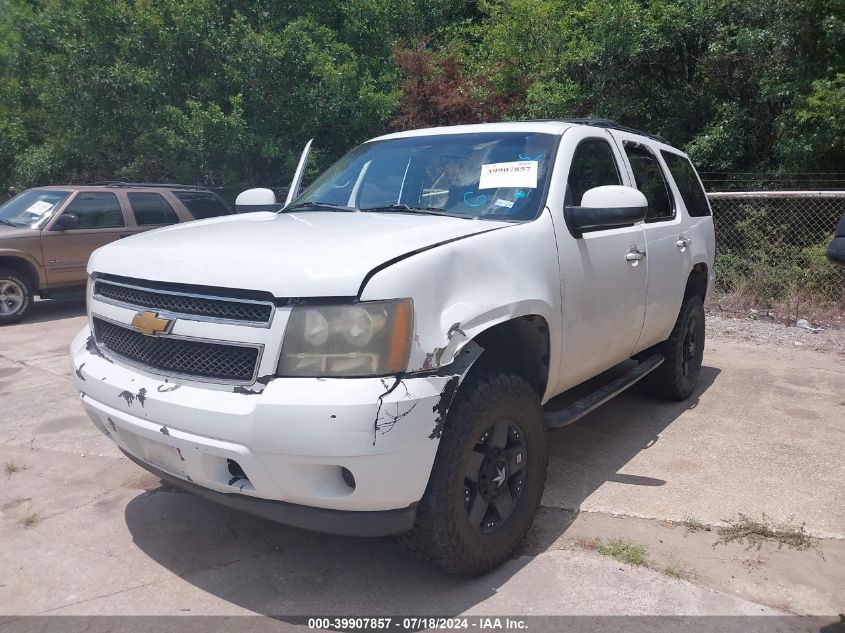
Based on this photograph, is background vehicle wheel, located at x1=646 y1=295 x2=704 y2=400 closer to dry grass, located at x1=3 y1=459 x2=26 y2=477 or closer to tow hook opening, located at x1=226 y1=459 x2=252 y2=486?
tow hook opening, located at x1=226 y1=459 x2=252 y2=486

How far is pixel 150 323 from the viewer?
9.05 feet

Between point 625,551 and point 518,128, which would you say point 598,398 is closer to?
point 625,551

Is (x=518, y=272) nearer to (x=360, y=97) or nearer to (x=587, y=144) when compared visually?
(x=587, y=144)

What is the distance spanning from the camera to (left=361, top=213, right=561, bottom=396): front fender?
251 centimetres

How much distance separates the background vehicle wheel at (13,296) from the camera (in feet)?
29.0

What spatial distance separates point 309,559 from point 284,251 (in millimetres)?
1434

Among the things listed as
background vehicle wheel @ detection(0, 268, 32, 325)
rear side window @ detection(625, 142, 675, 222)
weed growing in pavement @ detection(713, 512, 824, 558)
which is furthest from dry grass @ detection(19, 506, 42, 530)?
background vehicle wheel @ detection(0, 268, 32, 325)

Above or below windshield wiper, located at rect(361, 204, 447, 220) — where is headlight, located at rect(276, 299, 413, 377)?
below

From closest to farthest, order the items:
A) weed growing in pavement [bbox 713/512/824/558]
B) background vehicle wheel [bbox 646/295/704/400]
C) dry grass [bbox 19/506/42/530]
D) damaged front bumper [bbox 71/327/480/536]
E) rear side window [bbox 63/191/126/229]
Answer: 1. damaged front bumper [bbox 71/327/480/536]
2. weed growing in pavement [bbox 713/512/824/558]
3. dry grass [bbox 19/506/42/530]
4. background vehicle wheel [bbox 646/295/704/400]
5. rear side window [bbox 63/191/126/229]

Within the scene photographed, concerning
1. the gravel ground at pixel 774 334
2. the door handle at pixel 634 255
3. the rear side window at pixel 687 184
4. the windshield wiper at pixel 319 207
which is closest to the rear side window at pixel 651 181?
the rear side window at pixel 687 184

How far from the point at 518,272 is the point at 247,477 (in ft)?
4.64

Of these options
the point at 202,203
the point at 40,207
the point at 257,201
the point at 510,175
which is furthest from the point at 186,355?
the point at 202,203

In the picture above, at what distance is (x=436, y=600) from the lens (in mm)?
2812

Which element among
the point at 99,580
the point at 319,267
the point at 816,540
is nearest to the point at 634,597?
the point at 816,540
